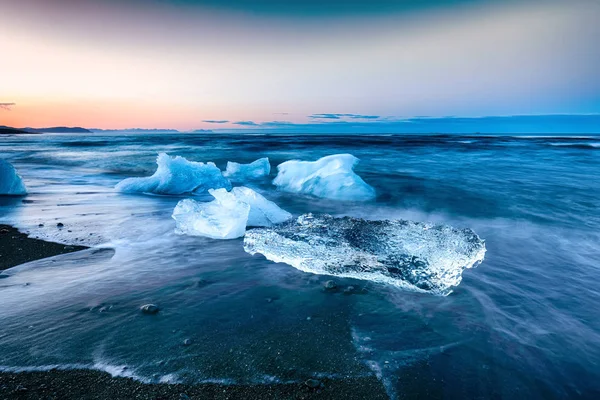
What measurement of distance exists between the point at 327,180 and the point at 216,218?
13.2 ft

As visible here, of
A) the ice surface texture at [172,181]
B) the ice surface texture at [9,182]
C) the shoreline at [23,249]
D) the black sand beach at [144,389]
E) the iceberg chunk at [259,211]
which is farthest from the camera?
the ice surface texture at [172,181]

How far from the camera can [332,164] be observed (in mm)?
9359

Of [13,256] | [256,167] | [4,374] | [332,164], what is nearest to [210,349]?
[4,374]

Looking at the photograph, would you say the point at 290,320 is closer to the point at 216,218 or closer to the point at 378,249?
the point at 378,249

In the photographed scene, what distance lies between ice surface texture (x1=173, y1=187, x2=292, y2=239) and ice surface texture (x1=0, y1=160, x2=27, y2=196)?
5.05 m

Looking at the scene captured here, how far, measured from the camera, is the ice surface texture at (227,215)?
16.1 feet

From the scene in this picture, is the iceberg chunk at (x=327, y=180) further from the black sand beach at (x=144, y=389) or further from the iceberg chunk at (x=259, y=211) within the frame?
the black sand beach at (x=144, y=389)

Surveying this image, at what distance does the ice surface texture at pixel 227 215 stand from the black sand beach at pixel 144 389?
114 inches

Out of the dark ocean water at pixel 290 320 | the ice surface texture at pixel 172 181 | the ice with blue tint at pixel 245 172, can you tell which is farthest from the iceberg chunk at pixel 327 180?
the dark ocean water at pixel 290 320

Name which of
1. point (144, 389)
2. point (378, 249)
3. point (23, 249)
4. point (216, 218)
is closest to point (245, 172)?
point (216, 218)

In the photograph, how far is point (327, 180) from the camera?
857 cm

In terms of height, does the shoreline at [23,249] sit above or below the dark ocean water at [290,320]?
above

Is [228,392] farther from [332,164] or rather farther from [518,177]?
[518,177]

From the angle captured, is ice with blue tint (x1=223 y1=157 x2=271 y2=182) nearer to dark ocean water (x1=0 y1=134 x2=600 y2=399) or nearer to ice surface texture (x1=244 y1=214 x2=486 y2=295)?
ice surface texture (x1=244 y1=214 x2=486 y2=295)
